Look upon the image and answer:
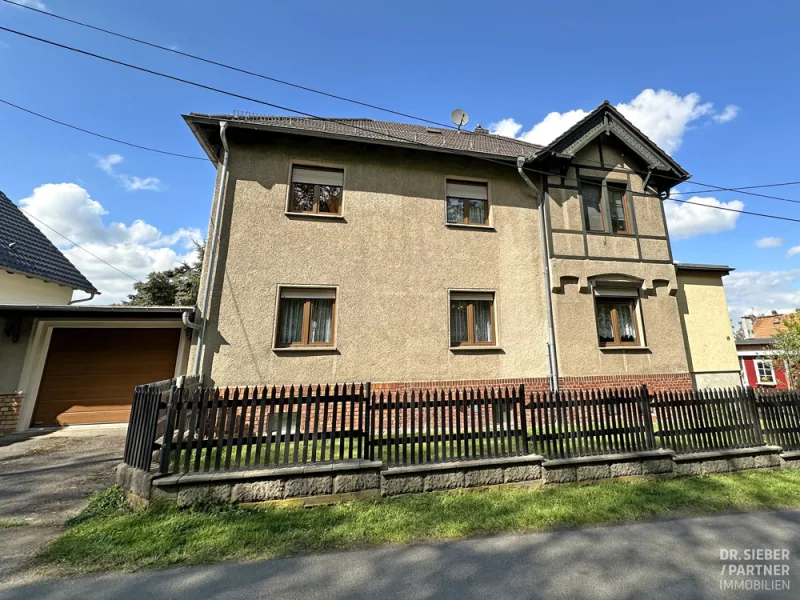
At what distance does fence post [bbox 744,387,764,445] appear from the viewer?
5.87 metres

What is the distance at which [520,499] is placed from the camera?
445 centimetres

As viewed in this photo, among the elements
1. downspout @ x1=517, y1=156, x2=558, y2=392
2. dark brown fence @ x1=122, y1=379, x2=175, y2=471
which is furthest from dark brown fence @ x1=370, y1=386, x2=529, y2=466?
downspout @ x1=517, y1=156, x2=558, y2=392

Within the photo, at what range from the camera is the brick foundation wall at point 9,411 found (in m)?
7.55

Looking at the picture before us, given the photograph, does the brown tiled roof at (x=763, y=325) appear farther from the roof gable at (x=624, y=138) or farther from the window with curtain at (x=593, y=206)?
the window with curtain at (x=593, y=206)

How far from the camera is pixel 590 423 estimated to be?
207 inches

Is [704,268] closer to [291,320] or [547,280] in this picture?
[547,280]

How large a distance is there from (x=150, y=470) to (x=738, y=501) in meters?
7.43

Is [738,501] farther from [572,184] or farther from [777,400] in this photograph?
[572,184]

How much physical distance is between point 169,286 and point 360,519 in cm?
2286

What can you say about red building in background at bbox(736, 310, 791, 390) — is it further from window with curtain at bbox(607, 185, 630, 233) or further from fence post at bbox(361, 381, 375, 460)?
fence post at bbox(361, 381, 375, 460)

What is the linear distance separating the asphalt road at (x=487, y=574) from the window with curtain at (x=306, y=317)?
5.30 m

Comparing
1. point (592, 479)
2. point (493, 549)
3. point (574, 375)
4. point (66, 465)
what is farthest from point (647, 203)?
point (66, 465)

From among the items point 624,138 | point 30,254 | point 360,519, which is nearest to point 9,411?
point 30,254

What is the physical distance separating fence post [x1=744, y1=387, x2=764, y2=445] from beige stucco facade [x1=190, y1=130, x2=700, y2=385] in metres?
3.26
